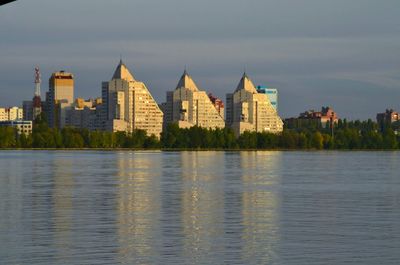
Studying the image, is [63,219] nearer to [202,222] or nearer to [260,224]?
[202,222]

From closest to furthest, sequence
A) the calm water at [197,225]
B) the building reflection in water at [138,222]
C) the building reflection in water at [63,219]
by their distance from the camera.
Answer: the calm water at [197,225] → the building reflection in water at [138,222] → the building reflection in water at [63,219]

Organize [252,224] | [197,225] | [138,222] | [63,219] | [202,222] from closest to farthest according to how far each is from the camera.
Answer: [197,225] < [252,224] < [138,222] < [202,222] < [63,219]

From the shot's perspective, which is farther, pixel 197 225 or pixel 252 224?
pixel 252 224

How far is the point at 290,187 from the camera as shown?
48.6m

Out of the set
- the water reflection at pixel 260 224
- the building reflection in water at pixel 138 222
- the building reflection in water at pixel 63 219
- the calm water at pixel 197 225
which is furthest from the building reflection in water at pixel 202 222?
the building reflection in water at pixel 63 219

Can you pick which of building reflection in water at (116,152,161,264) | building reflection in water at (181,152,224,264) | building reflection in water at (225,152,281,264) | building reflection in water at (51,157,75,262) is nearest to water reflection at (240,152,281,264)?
building reflection in water at (225,152,281,264)

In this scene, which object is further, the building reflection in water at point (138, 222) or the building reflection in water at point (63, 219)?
the building reflection in water at point (63, 219)

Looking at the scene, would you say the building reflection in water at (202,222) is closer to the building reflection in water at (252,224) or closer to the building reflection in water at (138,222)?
the building reflection in water at (252,224)

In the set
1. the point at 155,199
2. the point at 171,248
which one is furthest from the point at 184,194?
the point at 171,248

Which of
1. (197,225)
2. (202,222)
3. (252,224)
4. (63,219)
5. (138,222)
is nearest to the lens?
(197,225)

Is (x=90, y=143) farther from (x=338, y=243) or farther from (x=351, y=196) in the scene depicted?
(x=338, y=243)

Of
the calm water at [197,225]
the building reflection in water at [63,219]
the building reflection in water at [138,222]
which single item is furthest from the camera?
the building reflection in water at [63,219]

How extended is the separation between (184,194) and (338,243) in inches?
714

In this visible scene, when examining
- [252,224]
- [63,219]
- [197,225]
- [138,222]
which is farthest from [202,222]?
[63,219]
